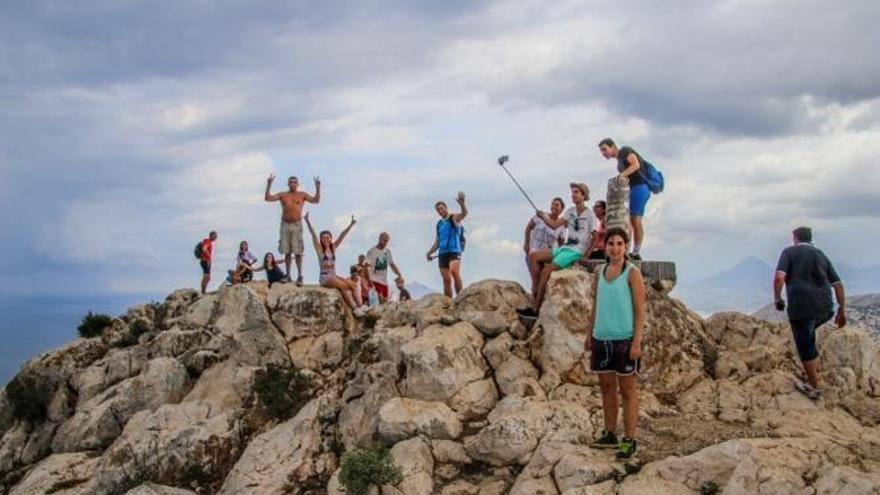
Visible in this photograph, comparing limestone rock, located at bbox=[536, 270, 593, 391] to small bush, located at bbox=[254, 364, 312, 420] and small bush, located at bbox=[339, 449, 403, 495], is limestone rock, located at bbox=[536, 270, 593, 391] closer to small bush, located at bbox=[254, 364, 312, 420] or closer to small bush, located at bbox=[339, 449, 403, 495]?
small bush, located at bbox=[339, 449, 403, 495]

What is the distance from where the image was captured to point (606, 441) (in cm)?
1419

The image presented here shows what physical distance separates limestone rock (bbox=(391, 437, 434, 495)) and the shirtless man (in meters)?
9.90

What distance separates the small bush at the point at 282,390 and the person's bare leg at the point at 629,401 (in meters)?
8.65

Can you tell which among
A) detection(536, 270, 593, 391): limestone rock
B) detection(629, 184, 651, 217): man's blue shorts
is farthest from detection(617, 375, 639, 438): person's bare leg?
detection(629, 184, 651, 217): man's blue shorts

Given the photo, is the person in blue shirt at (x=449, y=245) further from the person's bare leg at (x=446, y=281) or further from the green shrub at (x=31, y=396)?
the green shrub at (x=31, y=396)

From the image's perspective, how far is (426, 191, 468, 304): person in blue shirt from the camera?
2142cm

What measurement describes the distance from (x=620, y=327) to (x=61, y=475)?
49.3 ft

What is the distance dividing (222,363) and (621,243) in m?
12.5

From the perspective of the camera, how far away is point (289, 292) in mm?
22578

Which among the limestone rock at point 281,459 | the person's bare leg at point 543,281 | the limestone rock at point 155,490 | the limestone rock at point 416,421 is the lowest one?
Answer: the limestone rock at point 155,490

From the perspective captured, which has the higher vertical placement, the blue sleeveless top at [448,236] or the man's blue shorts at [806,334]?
the blue sleeveless top at [448,236]

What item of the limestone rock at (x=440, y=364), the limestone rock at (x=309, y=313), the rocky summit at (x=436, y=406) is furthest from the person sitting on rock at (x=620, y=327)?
the limestone rock at (x=309, y=313)

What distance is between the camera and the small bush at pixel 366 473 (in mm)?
14688

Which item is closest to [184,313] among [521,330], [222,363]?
[222,363]
